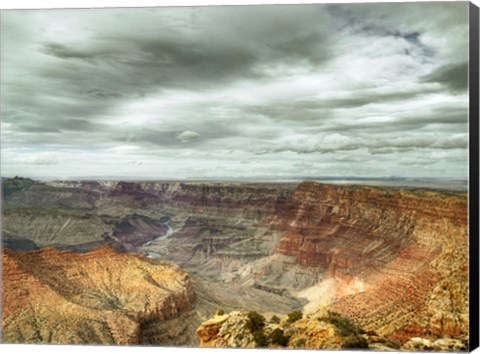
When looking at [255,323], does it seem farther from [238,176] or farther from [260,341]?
[238,176]

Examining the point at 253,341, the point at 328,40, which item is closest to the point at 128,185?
the point at 253,341

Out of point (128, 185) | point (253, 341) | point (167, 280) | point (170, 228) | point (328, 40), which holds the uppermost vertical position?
point (328, 40)

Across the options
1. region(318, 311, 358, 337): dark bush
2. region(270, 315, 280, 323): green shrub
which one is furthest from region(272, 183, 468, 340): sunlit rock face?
region(270, 315, 280, 323): green shrub

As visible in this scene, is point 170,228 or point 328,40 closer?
point 328,40

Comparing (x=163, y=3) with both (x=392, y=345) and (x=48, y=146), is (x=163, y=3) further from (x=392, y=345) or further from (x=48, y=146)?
(x=392, y=345)

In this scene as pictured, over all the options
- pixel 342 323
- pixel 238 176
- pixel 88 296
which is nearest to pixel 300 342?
pixel 342 323

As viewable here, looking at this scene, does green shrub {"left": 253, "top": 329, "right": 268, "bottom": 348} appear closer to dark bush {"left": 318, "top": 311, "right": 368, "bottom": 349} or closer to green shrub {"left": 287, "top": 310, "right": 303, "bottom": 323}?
green shrub {"left": 287, "top": 310, "right": 303, "bottom": 323}
